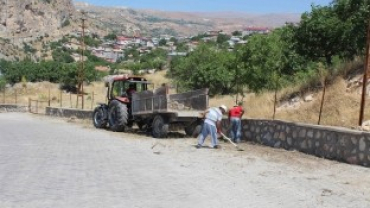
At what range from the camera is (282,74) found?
1240 inches

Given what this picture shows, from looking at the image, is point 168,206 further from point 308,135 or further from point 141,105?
point 141,105

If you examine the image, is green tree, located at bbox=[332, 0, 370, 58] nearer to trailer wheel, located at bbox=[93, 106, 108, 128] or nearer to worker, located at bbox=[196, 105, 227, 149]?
worker, located at bbox=[196, 105, 227, 149]

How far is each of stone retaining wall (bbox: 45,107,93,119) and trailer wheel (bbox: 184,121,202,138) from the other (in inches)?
523

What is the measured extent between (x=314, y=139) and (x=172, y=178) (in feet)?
16.8

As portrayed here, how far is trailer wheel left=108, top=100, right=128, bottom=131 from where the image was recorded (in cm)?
2309

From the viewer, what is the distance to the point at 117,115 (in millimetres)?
23266

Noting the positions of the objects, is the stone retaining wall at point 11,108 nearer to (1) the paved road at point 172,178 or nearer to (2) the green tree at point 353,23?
(2) the green tree at point 353,23

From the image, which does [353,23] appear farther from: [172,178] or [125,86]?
[172,178]

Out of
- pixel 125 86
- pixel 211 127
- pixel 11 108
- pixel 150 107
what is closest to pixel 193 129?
pixel 150 107

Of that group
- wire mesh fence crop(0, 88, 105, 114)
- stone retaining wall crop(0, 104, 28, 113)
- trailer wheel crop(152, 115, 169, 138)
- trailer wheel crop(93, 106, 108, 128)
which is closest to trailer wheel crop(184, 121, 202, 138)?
trailer wheel crop(152, 115, 169, 138)

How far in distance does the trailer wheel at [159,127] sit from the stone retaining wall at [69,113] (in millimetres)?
12960

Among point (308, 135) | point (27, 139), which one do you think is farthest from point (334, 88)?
point (27, 139)

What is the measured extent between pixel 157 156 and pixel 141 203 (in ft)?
20.7

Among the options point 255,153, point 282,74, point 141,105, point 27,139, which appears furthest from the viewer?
point 282,74
